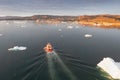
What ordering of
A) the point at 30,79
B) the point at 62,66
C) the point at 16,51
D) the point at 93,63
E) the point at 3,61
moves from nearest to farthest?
the point at 30,79 → the point at 62,66 → the point at 93,63 → the point at 3,61 → the point at 16,51

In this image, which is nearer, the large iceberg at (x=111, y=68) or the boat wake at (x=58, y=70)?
the large iceberg at (x=111, y=68)

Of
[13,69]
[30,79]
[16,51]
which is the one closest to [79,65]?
[30,79]

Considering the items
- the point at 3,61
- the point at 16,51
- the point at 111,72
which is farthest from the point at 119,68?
the point at 16,51

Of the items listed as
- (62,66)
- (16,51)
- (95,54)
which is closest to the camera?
(62,66)

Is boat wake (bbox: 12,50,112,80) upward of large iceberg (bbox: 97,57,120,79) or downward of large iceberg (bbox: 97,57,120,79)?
downward

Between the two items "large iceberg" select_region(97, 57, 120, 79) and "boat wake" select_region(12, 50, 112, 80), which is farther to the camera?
"boat wake" select_region(12, 50, 112, 80)

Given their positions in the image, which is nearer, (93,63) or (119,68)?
(119,68)

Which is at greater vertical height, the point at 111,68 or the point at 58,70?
the point at 111,68

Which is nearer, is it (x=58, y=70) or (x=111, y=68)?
(x=111, y=68)

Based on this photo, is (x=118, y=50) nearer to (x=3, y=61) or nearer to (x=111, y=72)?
(x=111, y=72)

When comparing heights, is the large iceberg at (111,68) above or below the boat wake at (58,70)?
above
